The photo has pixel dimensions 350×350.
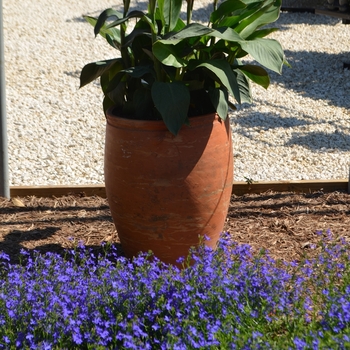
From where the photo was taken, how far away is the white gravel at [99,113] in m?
5.05

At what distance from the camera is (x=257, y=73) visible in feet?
10.7

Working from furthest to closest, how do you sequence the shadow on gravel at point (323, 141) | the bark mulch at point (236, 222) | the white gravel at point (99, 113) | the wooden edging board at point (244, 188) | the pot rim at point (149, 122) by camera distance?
the shadow on gravel at point (323, 141), the white gravel at point (99, 113), the wooden edging board at point (244, 188), the bark mulch at point (236, 222), the pot rim at point (149, 122)

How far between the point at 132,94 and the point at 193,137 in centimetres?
45

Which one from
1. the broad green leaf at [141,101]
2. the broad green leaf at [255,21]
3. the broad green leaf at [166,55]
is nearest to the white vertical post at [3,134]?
the broad green leaf at [141,101]

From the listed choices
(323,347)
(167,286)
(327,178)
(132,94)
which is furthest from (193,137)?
(327,178)

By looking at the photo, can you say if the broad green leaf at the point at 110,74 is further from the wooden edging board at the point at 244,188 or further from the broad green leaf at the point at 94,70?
the wooden edging board at the point at 244,188

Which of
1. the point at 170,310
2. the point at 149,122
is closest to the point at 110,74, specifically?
the point at 149,122

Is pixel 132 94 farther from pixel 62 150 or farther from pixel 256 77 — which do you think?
pixel 62 150

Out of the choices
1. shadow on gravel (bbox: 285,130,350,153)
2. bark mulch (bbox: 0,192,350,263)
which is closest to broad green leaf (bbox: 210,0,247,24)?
bark mulch (bbox: 0,192,350,263)

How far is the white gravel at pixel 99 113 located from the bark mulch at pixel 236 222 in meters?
0.48

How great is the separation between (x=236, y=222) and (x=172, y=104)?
137 cm

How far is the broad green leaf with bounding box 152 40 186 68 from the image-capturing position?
2.89m

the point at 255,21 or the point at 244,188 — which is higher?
the point at 255,21

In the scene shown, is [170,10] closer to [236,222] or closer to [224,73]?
[224,73]
